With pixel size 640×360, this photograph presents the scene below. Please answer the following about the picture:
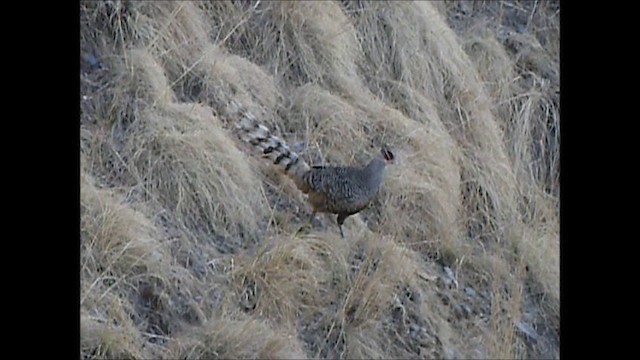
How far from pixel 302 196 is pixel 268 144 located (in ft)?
1.03

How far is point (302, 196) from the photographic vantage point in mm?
4113

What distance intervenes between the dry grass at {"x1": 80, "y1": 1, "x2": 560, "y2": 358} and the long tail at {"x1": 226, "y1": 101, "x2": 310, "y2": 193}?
0.18 feet

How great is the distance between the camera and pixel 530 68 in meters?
4.98

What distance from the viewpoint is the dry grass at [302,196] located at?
3.69 meters

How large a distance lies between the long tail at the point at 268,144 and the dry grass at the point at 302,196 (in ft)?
0.18

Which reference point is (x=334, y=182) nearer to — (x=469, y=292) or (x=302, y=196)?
(x=302, y=196)

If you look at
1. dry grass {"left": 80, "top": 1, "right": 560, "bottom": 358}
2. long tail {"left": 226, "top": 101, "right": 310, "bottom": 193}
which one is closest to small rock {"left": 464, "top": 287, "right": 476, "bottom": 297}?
dry grass {"left": 80, "top": 1, "right": 560, "bottom": 358}

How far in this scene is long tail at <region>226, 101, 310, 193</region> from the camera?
374 cm

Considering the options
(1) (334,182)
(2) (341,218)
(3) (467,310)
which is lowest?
(3) (467,310)

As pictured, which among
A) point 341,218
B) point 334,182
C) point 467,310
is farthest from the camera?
point 467,310

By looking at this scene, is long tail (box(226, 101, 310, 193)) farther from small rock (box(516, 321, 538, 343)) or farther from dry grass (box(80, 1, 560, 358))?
small rock (box(516, 321, 538, 343))

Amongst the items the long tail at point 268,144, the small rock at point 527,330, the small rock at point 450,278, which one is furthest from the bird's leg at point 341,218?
the small rock at point 527,330

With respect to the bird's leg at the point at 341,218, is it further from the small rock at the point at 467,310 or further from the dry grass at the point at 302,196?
the small rock at the point at 467,310

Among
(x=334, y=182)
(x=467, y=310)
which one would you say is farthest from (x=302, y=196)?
(x=467, y=310)
